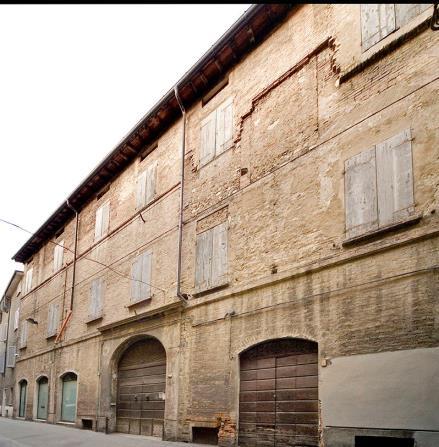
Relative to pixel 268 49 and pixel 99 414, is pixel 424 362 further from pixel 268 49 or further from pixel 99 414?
pixel 99 414

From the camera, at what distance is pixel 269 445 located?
1021 centimetres

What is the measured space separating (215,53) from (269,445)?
830 cm

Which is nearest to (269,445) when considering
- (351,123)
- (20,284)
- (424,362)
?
(424,362)

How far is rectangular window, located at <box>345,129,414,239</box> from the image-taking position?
8344 mm

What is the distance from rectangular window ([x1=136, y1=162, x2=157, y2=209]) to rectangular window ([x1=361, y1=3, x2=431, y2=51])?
772cm

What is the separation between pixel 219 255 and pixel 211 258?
12.6 inches

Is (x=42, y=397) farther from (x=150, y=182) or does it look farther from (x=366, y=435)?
(x=366, y=435)

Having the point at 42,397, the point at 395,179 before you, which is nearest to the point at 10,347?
the point at 42,397

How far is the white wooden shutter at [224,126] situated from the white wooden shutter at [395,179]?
185 inches

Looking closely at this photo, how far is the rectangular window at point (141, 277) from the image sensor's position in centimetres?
1504

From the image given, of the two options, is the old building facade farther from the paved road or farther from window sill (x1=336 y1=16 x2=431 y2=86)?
the paved road

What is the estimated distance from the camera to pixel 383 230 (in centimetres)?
842

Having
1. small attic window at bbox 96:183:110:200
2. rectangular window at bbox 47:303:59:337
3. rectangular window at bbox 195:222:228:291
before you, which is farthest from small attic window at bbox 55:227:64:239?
rectangular window at bbox 195:222:228:291

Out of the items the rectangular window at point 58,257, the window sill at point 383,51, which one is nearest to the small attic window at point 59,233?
the rectangular window at point 58,257
